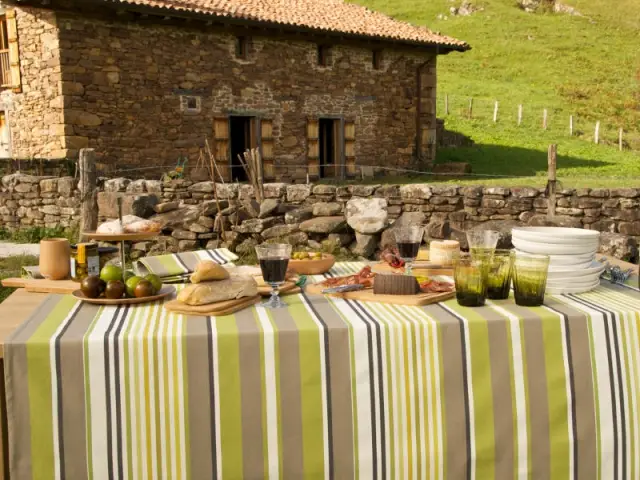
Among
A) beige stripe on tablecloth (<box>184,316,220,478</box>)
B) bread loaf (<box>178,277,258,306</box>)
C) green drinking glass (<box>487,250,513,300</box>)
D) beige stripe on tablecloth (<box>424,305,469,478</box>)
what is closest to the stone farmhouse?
bread loaf (<box>178,277,258,306</box>)

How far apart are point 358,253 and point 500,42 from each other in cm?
3136

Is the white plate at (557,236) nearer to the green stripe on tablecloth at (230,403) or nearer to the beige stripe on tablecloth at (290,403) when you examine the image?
the beige stripe on tablecloth at (290,403)

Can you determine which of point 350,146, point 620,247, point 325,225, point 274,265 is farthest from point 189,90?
point 274,265

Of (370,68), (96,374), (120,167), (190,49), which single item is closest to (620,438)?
(96,374)

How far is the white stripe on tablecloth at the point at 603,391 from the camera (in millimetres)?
2178

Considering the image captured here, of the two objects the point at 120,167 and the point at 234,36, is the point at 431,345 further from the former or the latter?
the point at 234,36

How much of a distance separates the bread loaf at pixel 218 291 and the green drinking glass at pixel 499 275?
0.81m

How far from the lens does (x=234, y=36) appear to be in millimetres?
14617

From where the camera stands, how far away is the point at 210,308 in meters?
2.26

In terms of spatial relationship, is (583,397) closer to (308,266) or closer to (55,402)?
(308,266)

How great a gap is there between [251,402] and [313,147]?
46.3ft

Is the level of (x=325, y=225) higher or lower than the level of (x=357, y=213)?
lower

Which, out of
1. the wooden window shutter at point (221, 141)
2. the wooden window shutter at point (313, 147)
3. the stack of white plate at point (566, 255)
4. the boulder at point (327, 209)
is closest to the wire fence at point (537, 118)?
the wooden window shutter at point (313, 147)

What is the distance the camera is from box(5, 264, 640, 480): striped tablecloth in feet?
6.56
